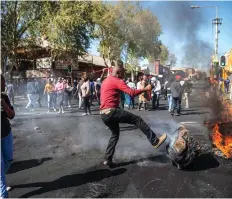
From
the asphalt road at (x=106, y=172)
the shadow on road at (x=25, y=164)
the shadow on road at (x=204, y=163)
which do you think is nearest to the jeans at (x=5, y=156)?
the asphalt road at (x=106, y=172)

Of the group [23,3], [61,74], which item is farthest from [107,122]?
[61,74]

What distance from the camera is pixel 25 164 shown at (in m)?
4.58

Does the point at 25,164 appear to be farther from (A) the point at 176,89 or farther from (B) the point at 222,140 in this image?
(A) the point at 176,89

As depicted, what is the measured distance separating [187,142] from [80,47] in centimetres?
1793

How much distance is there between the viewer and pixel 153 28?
1375cm

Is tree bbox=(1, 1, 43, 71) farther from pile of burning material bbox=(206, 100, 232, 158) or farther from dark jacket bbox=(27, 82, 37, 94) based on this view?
pile of burning material bbox=(206, 100, 232, 158)

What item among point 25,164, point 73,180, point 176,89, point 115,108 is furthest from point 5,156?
point 176,89

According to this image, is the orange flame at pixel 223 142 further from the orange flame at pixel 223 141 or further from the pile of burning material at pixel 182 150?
the pile of burning material at pixel 182 150

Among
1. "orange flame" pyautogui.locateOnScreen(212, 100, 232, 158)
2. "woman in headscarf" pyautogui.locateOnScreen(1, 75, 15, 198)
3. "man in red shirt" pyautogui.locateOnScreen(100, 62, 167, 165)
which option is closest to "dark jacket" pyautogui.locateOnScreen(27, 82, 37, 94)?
"orange flame" pyautogui.locateOnScreen(212, 100, 232, 158)

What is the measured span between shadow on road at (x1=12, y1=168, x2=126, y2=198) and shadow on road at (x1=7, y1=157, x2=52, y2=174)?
746 millimetres

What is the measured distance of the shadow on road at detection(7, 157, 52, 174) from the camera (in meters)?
4.35

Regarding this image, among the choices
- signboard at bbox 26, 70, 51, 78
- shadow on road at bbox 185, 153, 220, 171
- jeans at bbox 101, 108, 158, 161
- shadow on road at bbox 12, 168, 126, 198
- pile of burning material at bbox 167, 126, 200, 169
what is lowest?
shadow on road at bbox 12, 168, 126, 198

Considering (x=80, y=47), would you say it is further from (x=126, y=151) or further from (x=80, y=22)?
(x=126, y=151)

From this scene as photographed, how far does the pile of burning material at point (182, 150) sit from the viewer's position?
403 cm
